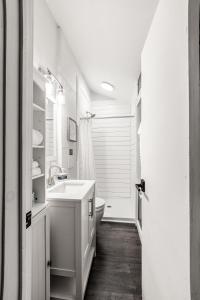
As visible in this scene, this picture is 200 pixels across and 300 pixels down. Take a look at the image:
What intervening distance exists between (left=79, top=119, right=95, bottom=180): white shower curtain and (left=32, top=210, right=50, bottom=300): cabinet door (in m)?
1.64

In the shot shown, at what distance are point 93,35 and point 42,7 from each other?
62 cm

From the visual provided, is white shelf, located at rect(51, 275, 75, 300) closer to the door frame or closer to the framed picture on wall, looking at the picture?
the door frame

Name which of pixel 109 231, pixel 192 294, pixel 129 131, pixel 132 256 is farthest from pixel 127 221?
pixel 192 294

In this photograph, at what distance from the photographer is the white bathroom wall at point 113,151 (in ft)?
11.9

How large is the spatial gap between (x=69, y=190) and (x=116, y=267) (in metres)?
0.95

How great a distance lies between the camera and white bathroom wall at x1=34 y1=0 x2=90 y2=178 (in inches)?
57.6

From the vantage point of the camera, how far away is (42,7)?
1.50 metres

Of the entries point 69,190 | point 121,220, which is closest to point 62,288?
point 69,190

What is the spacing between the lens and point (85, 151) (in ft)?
9.61

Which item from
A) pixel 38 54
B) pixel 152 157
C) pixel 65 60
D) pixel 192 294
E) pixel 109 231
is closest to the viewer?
pixel 192 294

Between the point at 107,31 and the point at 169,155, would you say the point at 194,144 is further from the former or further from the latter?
the point at 107,31

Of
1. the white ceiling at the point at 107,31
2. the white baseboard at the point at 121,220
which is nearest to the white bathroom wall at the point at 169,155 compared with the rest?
the white ceiling at the point at 107,31

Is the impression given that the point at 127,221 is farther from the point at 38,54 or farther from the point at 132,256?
the point at 38,54

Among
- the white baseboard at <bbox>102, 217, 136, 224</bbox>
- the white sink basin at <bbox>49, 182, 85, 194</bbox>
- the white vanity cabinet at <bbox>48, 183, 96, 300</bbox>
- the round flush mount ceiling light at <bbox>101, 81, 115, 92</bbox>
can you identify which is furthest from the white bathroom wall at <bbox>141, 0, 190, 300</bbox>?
the round flush mount ceiling light at <bbox>101, 81, 115, 92</bbox>
